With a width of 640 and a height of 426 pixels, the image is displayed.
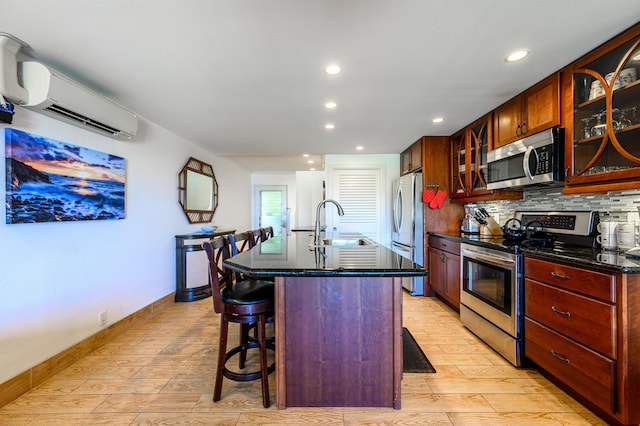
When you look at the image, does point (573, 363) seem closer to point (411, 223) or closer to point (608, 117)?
point (608, 117)

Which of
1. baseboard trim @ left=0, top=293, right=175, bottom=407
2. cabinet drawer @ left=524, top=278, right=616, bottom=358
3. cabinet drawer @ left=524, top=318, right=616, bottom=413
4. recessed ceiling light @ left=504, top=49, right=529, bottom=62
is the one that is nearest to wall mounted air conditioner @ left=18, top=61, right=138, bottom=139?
baseboard trim @ left=0, top=293, right=175, bottom=407

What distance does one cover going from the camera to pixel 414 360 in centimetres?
212

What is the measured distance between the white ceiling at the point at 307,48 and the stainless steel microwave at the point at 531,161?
45 cm

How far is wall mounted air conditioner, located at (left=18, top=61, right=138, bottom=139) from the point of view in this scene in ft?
5.59

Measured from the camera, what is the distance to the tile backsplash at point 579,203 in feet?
6.03

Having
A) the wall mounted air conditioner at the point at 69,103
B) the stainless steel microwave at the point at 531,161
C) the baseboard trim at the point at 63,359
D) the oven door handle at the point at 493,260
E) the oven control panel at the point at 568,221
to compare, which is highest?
the wall mounted air conditioner at the point at 69,103

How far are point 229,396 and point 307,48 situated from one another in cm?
223

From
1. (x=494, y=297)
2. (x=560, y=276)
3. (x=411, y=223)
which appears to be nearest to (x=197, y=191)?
(x=411, y=223)

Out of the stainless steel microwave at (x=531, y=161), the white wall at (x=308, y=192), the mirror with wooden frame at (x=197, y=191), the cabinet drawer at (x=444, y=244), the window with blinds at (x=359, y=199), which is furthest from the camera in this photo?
the white wall at (x=308, y=192)

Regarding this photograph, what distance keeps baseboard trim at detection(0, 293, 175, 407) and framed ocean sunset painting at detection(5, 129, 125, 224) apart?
1.00m

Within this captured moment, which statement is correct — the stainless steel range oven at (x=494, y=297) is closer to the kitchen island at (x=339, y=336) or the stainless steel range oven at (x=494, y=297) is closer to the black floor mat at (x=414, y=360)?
the black floor mat at (x=414, y=360)

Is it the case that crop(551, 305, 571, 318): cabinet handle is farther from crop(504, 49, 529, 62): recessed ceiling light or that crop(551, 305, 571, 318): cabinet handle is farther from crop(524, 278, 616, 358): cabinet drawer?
crop(504, 49, 529, 62): recessed ceiling light

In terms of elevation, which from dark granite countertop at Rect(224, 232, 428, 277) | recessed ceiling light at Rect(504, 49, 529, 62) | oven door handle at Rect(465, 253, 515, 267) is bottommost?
oven door handle at Rect(465, 253, 515, 267)

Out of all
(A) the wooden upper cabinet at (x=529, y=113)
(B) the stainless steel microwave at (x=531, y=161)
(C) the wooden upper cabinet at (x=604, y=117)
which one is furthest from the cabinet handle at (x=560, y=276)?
(A) the wooden upper cabinet at (x=529, y=113)
